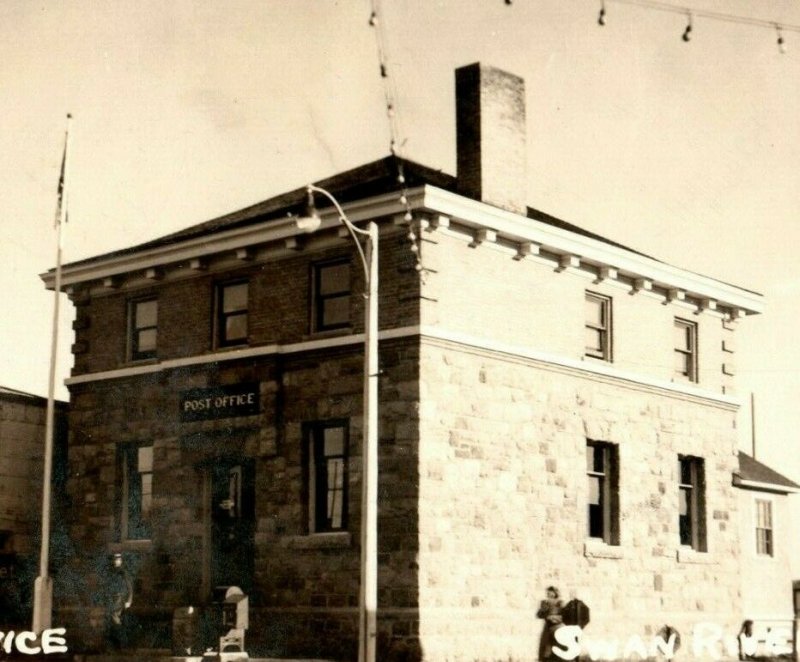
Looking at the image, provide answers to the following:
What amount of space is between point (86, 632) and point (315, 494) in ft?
20.4

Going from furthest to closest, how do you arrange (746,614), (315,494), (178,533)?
(746,614) → (178,533) → (315,494)

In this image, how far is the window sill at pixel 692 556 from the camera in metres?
31.2

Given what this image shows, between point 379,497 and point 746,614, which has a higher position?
point 379,497

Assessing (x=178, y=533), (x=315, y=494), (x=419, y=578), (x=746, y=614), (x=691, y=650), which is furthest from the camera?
(x=746, y=614)

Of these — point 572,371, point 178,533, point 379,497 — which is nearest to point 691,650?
point 572,371

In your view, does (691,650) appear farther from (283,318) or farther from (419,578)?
(283,318)

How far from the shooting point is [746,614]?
34094 mm

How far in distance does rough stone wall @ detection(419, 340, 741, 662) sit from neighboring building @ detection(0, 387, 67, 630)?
10.3m

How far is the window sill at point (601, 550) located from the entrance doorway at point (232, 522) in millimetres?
6507

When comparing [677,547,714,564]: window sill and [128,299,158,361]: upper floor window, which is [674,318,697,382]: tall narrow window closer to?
[677,547,714,564]: window sill

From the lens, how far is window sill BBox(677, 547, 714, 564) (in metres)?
31.2

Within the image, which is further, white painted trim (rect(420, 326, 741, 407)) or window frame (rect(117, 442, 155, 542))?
window frame (rect(117, 442, 155, 542))

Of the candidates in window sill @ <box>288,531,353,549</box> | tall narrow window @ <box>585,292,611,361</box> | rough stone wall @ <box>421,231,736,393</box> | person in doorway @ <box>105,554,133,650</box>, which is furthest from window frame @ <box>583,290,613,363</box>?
person in doorway @ <box>105,554,133,650</box>

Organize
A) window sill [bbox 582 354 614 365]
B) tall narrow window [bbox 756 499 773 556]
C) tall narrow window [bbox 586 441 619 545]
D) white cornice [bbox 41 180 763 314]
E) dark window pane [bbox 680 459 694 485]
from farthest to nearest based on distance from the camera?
tall narrow window [bbox 756 499 773 556] → dark window pane [bbox 680 459 694 485] → tall narrow window [bbox 586 441 619 545] → window sill [bbox 582 354 614 365] → white cornice [bbox 41 180 763 314]
